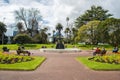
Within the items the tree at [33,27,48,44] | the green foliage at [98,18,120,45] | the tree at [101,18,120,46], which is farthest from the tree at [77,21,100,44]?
the tree at [33,27,48,44]

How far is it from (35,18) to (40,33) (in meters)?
9.98

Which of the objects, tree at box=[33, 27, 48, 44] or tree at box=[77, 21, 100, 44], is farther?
tree at box=[33, 27, 48, 44]

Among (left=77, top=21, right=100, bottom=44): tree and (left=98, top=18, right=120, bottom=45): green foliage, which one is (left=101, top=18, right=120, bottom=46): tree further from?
(left=77, top=21, right=100, bottom=44): tree

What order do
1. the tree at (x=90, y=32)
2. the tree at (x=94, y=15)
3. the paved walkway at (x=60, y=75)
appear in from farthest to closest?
the tree at (x=94, y=15), the tree at (x=90, y=32), the paved walkway at (x=60, y=75)

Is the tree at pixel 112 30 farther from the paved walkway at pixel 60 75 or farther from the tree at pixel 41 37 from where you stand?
the paved walkway at pixel 60 75

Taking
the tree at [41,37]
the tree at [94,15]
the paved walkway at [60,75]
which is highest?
the tree at [94,15]

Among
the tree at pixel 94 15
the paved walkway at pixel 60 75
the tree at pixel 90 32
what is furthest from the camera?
the tree at pixel 94 15

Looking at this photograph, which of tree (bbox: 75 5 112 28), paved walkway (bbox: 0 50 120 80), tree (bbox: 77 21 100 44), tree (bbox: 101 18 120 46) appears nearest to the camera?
paved walkway (bbox: 0 50 120 80)

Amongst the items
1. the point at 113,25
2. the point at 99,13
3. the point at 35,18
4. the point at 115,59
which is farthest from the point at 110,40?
the point at 115,59

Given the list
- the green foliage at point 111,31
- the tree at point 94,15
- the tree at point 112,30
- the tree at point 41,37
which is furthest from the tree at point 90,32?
the tree at point 41,37

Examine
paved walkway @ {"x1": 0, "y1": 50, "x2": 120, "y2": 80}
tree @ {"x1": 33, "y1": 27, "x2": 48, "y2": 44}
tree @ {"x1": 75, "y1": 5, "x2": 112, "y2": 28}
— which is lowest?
paved walkway @ {"x1": 0, "y1": 50, "x2": 120, "y2": 80}

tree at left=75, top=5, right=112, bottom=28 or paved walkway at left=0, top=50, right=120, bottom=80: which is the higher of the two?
tree at left=75, top=5, right=112, bottom=28

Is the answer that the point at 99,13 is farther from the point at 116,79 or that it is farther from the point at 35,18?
the point at 116,79

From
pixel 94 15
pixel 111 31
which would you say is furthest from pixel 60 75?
pixel 94 15
